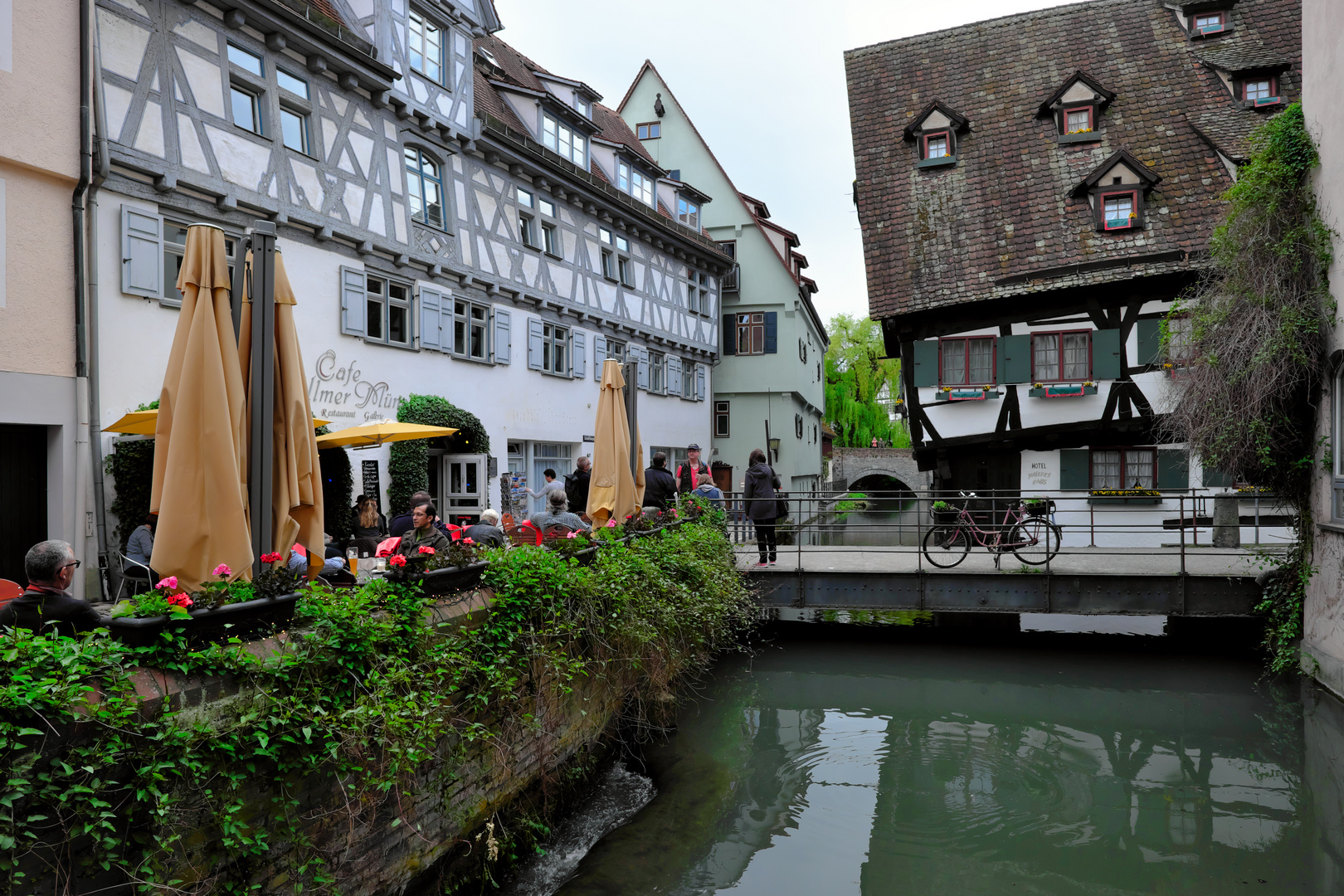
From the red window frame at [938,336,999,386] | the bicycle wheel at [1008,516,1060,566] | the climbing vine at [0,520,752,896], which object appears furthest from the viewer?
the red window frame at [938,336,999,386]

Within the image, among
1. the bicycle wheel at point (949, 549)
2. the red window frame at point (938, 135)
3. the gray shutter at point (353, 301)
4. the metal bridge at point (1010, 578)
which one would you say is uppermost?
the red window frame at point (938, 135)

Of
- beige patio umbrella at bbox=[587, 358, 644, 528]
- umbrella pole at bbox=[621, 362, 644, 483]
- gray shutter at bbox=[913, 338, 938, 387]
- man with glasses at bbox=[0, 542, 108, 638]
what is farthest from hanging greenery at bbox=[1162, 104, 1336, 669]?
man with glasses at bbox=[0, 542, 108, 638]

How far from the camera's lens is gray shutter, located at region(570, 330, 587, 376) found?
20281mm

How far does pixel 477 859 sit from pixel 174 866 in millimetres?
2317

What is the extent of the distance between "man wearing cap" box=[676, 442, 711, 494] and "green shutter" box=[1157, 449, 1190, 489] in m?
9.02

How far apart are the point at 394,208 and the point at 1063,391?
41.4 feet

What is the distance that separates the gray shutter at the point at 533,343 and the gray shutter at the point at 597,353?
240cm

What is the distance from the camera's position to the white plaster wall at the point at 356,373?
1020cm

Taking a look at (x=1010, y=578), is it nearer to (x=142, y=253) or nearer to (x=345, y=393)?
(x=345, y=393)

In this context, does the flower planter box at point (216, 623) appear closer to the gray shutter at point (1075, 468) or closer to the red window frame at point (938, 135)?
the gray shutter at point (1075, 468)

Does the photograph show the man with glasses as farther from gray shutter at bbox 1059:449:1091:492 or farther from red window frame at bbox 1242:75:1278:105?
red window frame at bbox 1242:75:1278:105

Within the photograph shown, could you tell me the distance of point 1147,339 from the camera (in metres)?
17.4

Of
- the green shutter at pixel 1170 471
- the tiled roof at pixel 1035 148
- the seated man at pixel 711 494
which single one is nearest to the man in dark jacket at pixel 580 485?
the seated man at pixel 711 494

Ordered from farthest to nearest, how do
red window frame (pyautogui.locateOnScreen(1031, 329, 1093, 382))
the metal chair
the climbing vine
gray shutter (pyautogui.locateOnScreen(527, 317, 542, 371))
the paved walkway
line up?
1. gray shutter (pyautogui.locateOnScreen(527, 317, 542, 371))
2. red window frame (pyautogui.locateOnScreen(1031, 329, 1093, 382))
3. the paved walkway
4. the metal chair
5. the climbing vine
